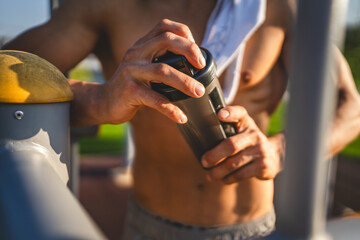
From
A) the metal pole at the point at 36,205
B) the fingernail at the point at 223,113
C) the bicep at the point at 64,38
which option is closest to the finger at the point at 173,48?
the fingernail at the point at 223,113

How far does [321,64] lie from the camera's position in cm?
18

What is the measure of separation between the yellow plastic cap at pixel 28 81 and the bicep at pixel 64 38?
0.97ft

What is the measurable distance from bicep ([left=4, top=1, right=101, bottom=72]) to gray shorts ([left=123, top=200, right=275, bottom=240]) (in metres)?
0.49

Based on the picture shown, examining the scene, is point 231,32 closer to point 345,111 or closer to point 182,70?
point 182,70

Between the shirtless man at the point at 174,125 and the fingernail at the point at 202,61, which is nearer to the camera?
the fingernail at the point at 202,61

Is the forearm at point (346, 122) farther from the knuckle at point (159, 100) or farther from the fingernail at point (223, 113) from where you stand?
the knuckle at point (159, 100)

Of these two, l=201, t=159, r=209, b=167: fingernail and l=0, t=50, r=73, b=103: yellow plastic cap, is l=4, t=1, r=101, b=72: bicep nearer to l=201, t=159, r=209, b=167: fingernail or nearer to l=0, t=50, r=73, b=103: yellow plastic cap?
l=0, t=50, r=73, b=103: yellow plastic cap

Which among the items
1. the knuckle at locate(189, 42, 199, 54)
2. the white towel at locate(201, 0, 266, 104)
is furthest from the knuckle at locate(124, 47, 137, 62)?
the white towel at locate(201, 0, 266, 104)

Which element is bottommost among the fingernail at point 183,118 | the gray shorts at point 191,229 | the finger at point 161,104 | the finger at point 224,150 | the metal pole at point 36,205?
the gray shorts at point 191,229

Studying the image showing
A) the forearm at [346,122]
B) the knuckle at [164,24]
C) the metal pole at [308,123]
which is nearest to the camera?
the metal pole at [308,123]

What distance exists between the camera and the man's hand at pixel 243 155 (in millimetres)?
545

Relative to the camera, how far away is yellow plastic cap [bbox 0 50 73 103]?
35cm

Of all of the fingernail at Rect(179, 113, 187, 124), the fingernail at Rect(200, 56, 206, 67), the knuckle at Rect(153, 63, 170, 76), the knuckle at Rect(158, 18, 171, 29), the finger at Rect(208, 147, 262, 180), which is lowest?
the finger at Rect(208, 147, 262, 180)

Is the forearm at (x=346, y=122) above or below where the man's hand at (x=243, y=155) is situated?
below
